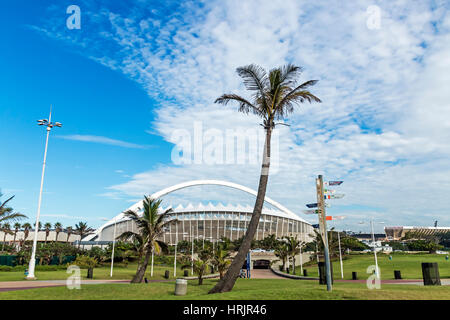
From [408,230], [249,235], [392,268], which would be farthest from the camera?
[408,230]

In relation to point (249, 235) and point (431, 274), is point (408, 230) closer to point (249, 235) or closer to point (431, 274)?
point (431, 274)

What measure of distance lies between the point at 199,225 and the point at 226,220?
31.3 feet

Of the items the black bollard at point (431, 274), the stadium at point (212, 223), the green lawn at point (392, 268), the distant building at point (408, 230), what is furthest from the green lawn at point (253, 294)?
the distant building at point (408, 230)

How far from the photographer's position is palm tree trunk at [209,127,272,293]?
16594 millimetres

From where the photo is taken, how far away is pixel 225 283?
16.5 meters

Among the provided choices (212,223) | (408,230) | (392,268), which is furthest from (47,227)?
(408,230)

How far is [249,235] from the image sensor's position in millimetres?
17969

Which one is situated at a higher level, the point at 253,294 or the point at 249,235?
the point at 249,235

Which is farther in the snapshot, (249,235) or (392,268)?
(392,268)

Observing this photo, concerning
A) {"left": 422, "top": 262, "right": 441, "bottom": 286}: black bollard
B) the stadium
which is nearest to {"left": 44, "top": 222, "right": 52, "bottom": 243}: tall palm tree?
the stadium

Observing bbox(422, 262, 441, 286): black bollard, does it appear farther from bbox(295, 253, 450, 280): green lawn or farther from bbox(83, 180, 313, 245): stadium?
bbox(83, 180, 313, 245): stadium

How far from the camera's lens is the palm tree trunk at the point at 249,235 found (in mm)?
16594
